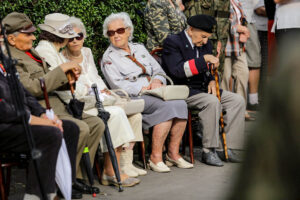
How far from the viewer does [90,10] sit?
656cm

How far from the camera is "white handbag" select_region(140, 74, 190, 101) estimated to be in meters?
5.89

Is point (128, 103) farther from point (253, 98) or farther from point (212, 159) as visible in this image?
point (253, 98)

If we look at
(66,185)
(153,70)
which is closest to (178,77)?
(153,70)

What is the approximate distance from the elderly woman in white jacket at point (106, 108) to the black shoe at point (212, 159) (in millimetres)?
922

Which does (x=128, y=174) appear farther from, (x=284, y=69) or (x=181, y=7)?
(x=284, y=69)

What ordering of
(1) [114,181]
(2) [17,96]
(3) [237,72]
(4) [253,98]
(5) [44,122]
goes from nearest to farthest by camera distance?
(2) [17,96], (5) [44,122], (1) [114,181], (3) [237,72], (4) [253,98]

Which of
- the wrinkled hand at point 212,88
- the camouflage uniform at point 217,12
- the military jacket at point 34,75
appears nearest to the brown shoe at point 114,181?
the military jacket at point 34,75

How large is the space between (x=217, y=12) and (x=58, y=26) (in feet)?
9.51

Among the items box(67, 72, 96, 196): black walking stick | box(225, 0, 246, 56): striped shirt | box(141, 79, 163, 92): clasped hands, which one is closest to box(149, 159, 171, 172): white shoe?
box(141, 79, 163, 92): clasped hands

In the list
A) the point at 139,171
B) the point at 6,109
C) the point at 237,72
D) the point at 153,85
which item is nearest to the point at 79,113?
the point at 6,109

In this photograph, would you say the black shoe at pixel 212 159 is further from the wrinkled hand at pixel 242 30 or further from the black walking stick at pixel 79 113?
the wrinkled hand at pixel 242 30

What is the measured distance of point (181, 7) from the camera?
738cm

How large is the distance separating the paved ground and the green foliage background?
182cm

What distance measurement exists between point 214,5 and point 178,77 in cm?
163
